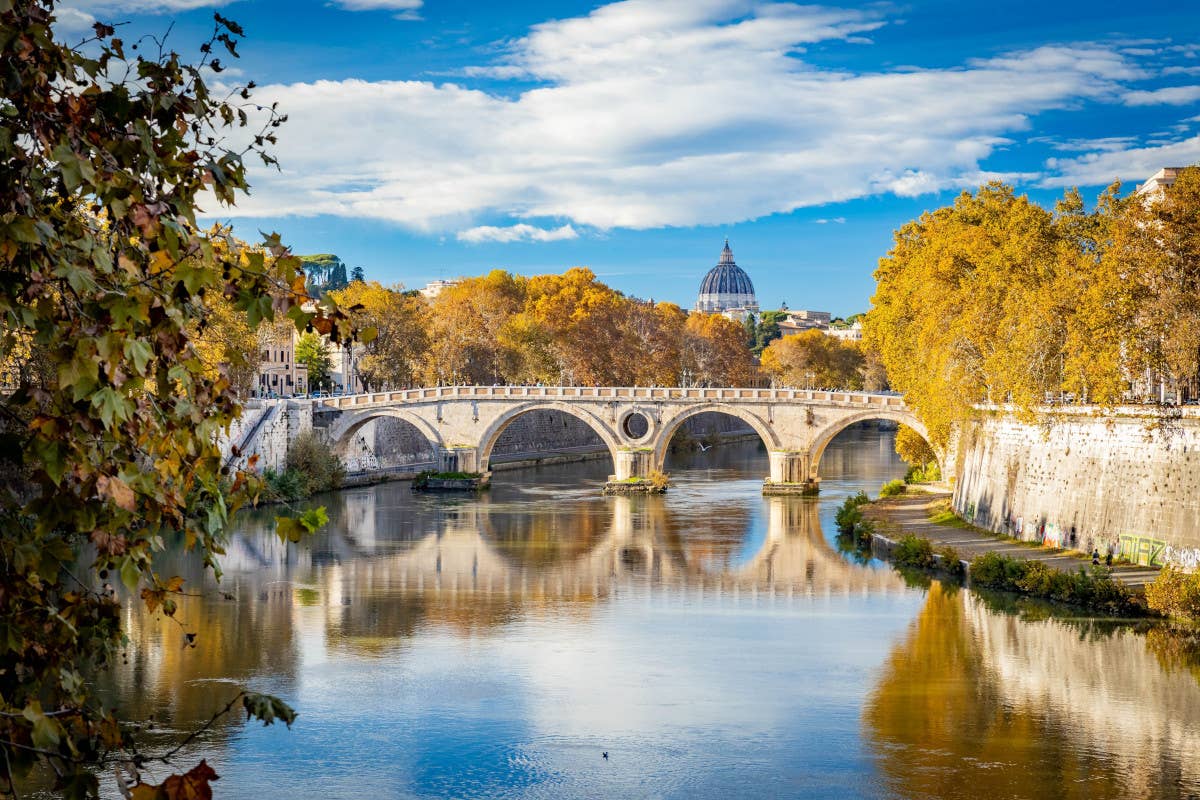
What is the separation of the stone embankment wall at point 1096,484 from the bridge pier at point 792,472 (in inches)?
481

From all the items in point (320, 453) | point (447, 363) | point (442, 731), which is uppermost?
point (447, 363)

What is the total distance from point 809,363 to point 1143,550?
67.9 meters

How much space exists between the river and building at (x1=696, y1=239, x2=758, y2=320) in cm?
15758

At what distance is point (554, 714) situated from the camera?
735 inches

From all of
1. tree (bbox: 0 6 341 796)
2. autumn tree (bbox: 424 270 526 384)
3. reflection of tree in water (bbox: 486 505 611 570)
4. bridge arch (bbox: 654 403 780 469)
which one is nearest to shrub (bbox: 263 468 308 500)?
reflection of tree in water (bbox: 486 505 611 570)

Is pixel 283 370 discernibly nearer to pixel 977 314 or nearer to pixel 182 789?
pixel 977 314

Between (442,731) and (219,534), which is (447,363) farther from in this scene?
(219,534)

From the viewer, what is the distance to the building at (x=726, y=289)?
19012 cm

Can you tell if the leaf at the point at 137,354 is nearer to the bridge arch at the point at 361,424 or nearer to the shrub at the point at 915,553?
the shrub at the point at 915,553

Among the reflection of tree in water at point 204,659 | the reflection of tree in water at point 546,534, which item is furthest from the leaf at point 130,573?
the reflection of tree in water at point 546,534

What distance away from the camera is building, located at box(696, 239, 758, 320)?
624 feet

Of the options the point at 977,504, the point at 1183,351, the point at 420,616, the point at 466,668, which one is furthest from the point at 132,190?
the point at 977,504

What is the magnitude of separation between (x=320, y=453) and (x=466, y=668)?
29.0 meters

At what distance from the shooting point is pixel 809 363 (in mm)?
93125
